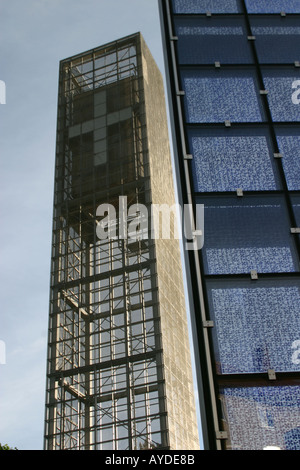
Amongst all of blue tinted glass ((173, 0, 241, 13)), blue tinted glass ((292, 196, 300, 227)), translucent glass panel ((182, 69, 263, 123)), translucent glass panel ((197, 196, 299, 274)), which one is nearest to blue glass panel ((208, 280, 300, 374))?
translucent glass panel ((197, 196, 299, 274))

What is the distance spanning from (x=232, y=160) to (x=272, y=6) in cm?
234

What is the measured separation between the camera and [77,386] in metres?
36.8

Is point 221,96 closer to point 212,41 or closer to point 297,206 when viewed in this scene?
point 212,41

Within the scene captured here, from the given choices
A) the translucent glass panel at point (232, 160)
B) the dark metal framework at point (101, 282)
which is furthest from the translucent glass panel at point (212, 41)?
the dark metal framework at point (101, 282)

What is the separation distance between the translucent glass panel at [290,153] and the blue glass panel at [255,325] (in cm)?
104

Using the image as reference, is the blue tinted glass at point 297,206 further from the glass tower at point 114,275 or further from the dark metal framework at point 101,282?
the dark metal framework at point 101,282

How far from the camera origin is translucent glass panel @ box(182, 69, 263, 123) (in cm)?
614

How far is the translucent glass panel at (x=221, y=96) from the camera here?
614cm

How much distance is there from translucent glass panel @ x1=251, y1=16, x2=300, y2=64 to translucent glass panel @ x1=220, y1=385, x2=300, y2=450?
11.5 feet

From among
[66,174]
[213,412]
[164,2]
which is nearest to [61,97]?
[66,174]

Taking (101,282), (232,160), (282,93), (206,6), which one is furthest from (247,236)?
(101,282)

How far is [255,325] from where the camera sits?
4.84 m

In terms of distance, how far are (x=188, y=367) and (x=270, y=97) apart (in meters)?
34.6
